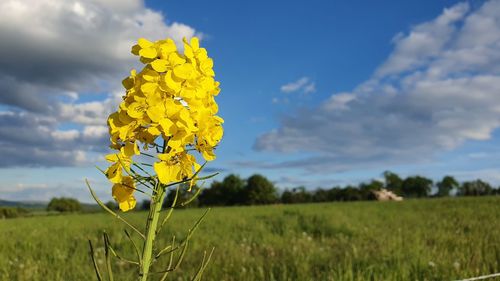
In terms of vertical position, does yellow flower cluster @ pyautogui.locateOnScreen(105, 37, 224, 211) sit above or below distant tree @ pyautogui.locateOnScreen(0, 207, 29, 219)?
above

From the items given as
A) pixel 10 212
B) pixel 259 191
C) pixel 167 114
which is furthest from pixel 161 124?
pixel 259 191

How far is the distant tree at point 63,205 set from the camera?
107m

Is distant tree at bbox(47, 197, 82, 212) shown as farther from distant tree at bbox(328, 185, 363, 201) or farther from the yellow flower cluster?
the yellow flower cluster

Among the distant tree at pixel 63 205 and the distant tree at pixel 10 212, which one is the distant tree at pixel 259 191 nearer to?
the distant tree at pixel 63 205

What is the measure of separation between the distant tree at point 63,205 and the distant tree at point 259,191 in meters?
42.5

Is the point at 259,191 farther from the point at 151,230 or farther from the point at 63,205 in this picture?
the point at 151,230

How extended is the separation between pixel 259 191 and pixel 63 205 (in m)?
48.3

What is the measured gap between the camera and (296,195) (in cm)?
9706

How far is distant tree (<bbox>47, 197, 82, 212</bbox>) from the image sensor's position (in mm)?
107000

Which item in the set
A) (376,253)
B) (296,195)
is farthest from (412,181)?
(376,253)

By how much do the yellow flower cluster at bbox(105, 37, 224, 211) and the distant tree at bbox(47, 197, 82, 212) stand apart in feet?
376

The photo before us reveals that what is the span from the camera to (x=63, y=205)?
10700cm

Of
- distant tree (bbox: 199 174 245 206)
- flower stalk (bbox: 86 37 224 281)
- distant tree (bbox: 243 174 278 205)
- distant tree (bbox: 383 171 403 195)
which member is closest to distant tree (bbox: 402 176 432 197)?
distant tree (bbox: 383 171 403 195)

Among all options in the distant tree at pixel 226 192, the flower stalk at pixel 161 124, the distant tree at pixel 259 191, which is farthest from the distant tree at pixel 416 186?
the flower stalk at pixel 161 124
